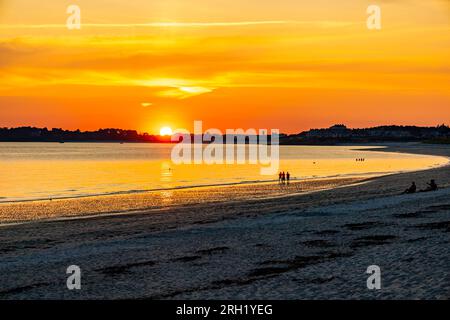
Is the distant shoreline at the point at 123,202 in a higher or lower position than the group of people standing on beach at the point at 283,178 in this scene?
lower

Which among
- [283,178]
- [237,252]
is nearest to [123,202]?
[283,178]

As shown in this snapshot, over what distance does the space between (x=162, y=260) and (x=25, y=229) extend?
12.8 metres

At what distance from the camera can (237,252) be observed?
21391 millimetres

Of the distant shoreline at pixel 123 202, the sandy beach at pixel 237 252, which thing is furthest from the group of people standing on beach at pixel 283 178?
the sandy beach at pixel 237 252

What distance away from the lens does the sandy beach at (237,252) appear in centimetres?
1575

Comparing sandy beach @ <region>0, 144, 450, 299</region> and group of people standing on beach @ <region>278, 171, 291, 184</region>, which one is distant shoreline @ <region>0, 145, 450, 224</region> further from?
group of people standing on beach @ <region>278, 171, 291, 184</region>

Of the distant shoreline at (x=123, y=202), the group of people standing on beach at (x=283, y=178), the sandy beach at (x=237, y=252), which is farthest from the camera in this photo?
the group of people standing on beach at (x=283, y=178)

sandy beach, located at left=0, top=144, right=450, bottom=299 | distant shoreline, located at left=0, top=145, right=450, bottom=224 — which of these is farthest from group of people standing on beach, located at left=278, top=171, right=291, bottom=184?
sandy beach, located at left=0, top=144, right=450, bottom=299

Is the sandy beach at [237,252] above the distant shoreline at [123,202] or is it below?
above

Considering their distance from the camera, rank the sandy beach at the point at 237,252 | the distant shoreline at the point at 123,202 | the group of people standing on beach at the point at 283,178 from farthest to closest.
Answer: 1. the group of people standing on beach at the point at 283,178
2. the distant shoreline at the point at 123,202
3. the sandy beach at the point at 237,252

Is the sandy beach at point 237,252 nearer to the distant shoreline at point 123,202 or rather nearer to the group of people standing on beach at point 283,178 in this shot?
the distant shoreline at point 123,202

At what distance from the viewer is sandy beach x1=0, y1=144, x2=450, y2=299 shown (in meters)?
15.8

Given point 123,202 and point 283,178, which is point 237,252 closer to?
point 123,202

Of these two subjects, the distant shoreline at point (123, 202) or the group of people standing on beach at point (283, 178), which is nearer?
the distant shoreline at point (123, 202)
